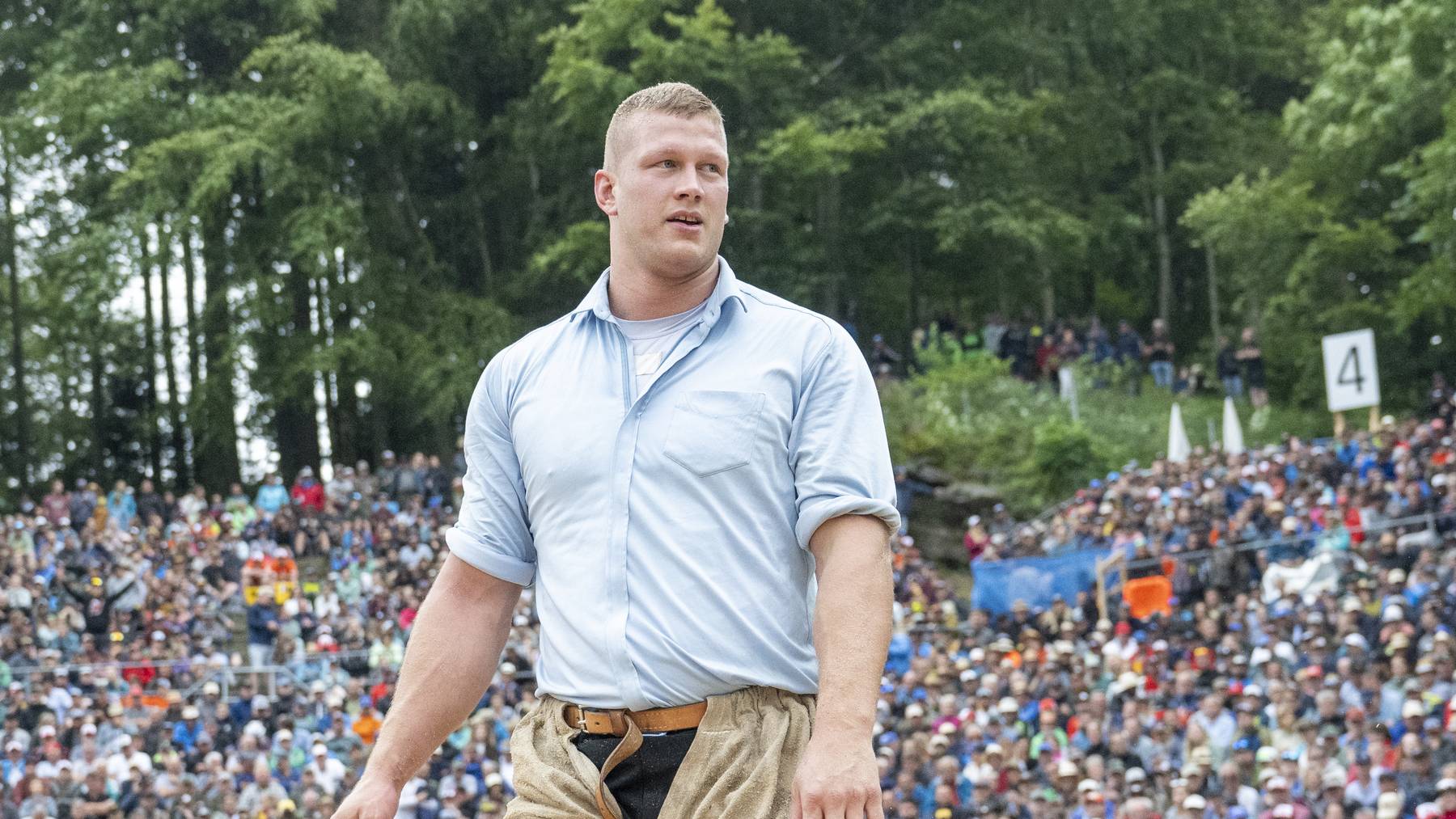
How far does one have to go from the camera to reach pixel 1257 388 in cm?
3278

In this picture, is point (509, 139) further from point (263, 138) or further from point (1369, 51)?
point (1369, 51)

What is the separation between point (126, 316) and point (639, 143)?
41.9 m

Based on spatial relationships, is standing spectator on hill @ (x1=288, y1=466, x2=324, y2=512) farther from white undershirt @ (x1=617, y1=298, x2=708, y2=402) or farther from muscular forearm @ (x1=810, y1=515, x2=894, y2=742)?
muscular forearm @ (x1=810, y1=515, x2=894, y2=742)

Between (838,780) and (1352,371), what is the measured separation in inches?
874

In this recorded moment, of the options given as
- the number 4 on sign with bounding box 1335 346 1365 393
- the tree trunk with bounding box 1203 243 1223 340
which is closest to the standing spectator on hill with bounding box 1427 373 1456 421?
the number 4 on sign with bounding box 1335 346 1365 393

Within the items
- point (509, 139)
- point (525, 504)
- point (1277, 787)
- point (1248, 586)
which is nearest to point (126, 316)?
point (509, 139)

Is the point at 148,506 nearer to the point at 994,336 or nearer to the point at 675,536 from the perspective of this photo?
the point at 994,336

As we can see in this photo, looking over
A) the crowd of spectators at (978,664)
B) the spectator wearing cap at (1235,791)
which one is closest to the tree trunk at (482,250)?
the crowd of spectators at (978,664)

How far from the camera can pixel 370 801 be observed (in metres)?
3.37

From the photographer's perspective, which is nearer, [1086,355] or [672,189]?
[672,189]

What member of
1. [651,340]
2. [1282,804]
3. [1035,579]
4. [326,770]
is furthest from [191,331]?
[651,340]

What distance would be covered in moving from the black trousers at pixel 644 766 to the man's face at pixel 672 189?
30.4 inches

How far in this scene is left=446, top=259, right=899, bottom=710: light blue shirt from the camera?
3.25 metres

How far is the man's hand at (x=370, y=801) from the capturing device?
335 cm
